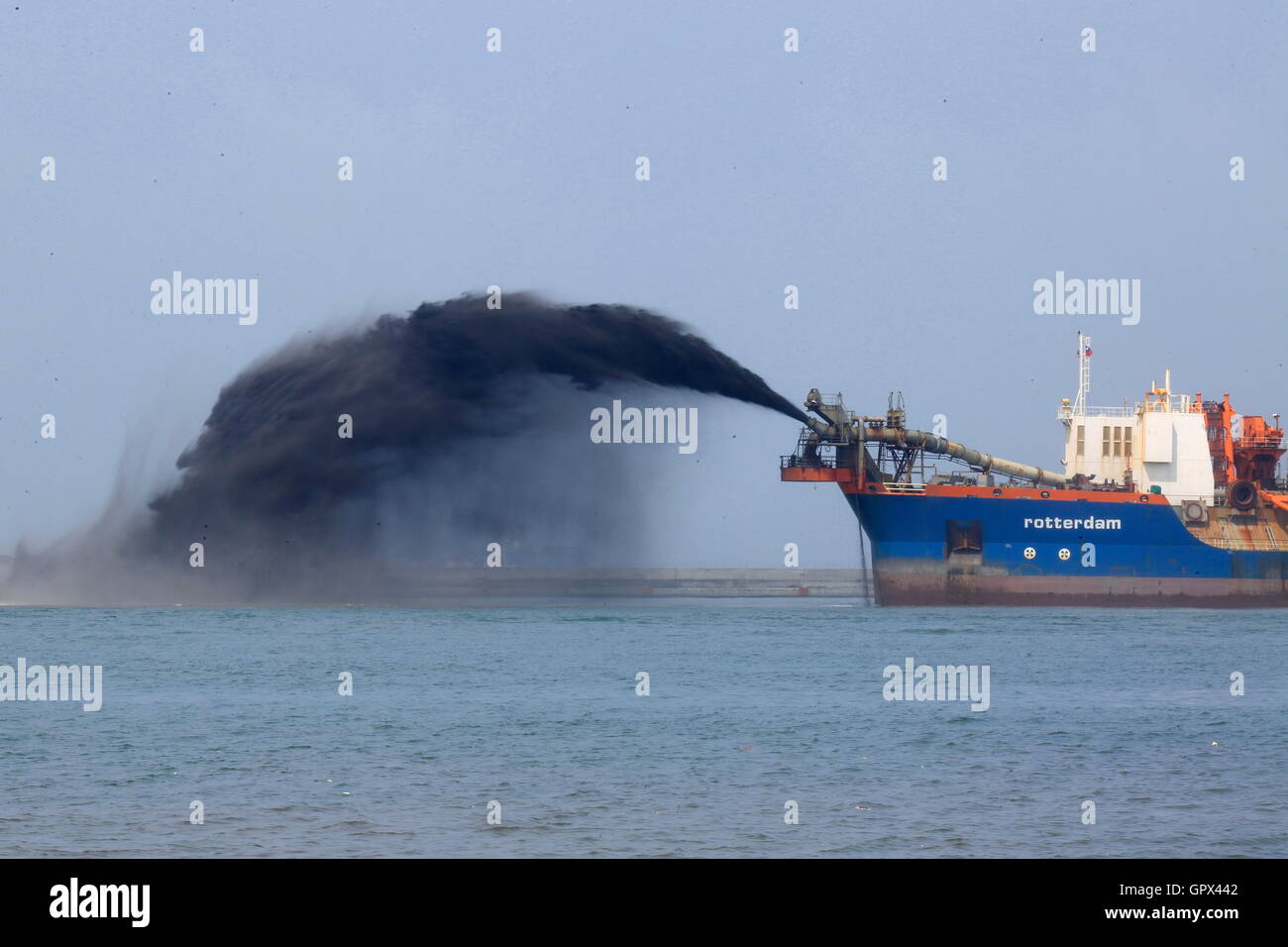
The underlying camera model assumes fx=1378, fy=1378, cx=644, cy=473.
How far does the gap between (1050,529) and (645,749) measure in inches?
1263

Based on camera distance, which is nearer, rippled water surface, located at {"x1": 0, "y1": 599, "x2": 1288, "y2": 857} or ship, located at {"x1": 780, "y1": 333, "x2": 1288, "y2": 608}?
rippled water surface, located at {"x1": 0, "y1": 599, "x2": 1288, "y2": 857}

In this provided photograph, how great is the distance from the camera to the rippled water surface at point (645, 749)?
50.7ft

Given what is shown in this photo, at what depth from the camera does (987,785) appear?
61.7ft

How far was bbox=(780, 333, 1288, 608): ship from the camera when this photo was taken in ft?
165

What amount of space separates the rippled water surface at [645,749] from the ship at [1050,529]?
309 inches

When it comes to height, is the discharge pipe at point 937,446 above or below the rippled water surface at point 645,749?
above

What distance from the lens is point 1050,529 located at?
50.3 meters

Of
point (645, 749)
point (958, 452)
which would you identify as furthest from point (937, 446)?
point (645, 749)

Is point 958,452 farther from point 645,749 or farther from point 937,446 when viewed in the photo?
point 645,749

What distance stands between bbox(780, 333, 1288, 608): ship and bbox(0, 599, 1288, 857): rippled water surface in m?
7.84

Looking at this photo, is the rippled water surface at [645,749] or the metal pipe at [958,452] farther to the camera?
the metal pipe at [958,452]
